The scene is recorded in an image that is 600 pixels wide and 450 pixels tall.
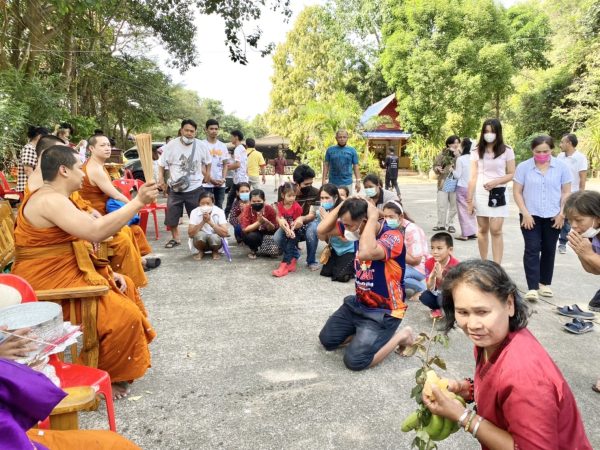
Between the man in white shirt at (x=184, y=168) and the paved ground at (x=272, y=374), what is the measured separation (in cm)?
166

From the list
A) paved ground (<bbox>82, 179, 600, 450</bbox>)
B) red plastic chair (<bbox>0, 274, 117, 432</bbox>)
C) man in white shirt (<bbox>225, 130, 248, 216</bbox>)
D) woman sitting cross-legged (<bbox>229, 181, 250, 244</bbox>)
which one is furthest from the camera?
man in white shirt (<bbox>225, 130, 248, 216</bbox>)

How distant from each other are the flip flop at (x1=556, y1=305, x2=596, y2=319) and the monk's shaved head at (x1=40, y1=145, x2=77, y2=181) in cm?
428

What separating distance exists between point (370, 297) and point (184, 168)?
3.94 meters

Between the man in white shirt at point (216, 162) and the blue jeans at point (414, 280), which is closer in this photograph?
the blue jeans at point (414, 280)

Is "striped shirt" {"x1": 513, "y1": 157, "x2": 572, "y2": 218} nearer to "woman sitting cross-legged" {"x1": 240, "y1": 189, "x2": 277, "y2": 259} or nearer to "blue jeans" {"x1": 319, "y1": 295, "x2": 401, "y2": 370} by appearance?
"blue jeans" {"x1": 319, "y1": 295, "x2": 401, "y2": 370}

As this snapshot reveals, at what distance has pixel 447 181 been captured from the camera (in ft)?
24.0

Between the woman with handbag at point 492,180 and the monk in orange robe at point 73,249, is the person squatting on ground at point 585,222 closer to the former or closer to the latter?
the woman with handbag at point 492,180

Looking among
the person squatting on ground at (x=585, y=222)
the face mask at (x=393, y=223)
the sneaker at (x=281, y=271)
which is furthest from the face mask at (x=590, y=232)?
the sneaker at (x=281, y=271)

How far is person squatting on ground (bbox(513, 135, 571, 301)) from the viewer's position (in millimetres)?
4082

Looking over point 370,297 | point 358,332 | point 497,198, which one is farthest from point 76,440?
point 497,198

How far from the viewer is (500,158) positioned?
465cm

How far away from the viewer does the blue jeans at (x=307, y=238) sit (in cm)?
542

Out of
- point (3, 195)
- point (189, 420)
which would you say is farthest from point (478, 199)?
point (3, 195)

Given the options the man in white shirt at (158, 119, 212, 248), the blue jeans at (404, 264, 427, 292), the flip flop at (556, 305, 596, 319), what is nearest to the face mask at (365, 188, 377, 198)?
the blue jeans at (404, 264, 427, 292)
